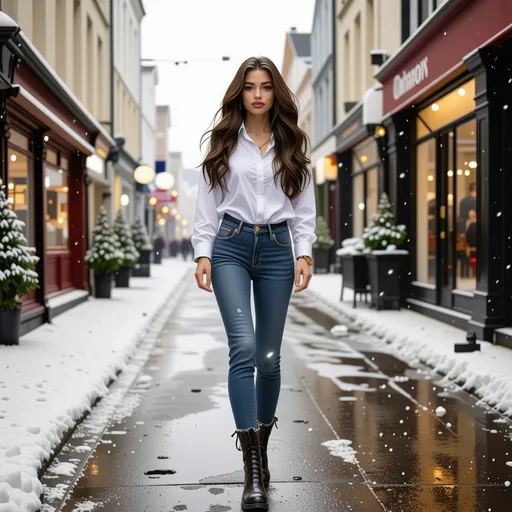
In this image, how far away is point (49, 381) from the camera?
7.07 metres

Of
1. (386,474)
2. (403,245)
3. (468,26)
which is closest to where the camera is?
(386,474)

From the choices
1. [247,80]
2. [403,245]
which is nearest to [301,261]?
[247,80]

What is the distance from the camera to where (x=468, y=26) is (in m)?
10.7

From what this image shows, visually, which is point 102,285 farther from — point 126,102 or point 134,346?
point 126,102

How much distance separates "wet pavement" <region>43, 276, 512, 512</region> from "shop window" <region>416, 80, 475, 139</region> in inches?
179

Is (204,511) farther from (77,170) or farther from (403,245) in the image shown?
(77,170)

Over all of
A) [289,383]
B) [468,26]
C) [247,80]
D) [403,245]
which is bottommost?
[289,383]

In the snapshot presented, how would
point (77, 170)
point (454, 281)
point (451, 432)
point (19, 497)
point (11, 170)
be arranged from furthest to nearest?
point (77, 170) < point (454, 281) < point (11, 170) < point (451, 432) < point (19, 497)

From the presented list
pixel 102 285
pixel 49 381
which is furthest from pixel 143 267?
pixel 49 381

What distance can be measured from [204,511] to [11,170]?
8.60 m

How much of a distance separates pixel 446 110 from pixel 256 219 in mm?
9478

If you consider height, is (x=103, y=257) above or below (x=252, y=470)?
above

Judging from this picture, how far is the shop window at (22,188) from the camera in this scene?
11.8m

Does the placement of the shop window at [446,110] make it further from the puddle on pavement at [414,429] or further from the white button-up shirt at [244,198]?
the white button-up shirt at [244,198]
